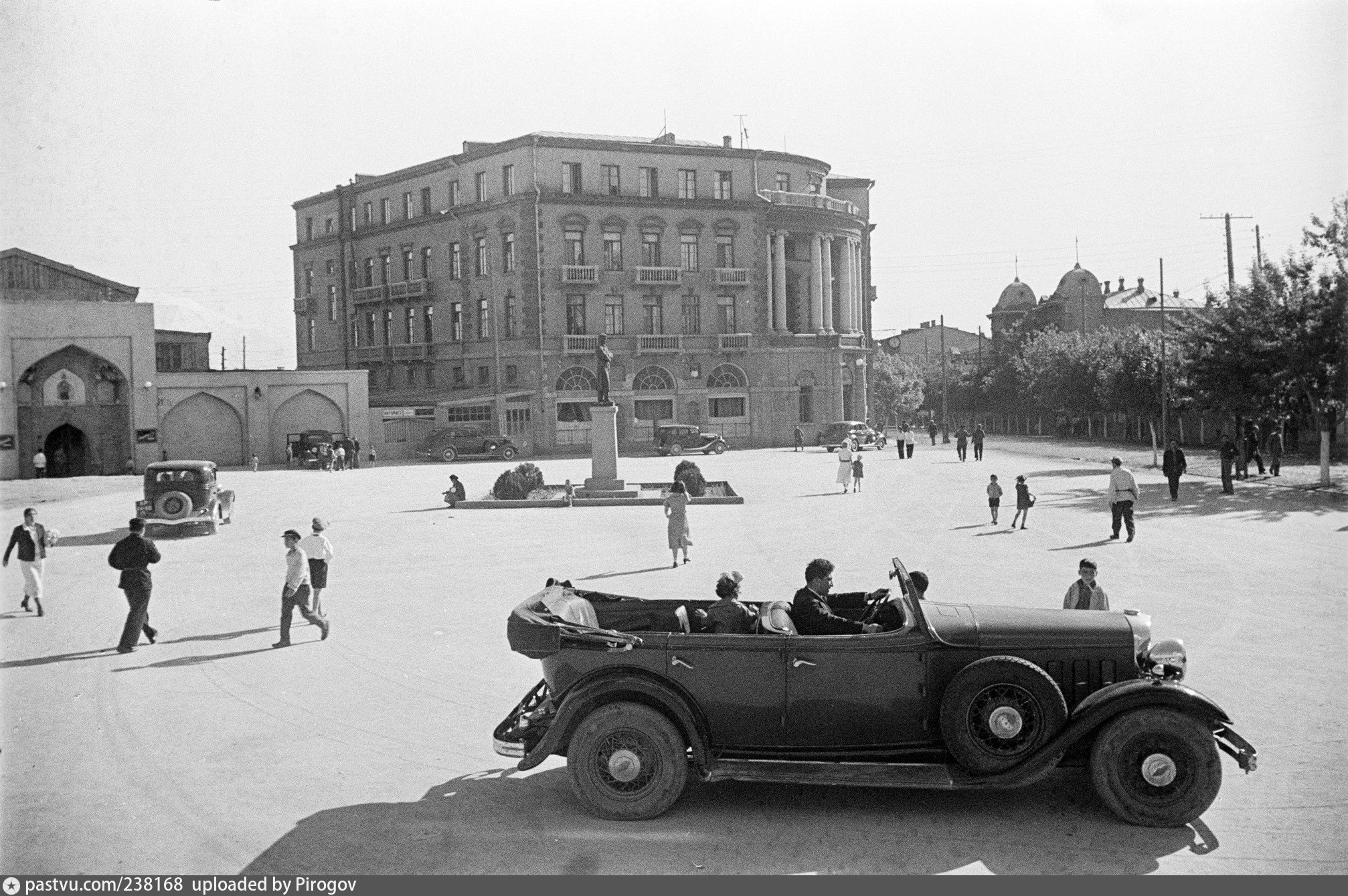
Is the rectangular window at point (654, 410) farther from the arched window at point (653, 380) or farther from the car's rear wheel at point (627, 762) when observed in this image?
the car's rear wheel at point (627, 762)

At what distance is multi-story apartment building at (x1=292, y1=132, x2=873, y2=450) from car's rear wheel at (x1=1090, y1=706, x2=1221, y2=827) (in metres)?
52.0

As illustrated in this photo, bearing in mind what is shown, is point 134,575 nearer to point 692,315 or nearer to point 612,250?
point 612,250

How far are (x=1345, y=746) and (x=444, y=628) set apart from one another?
900cm

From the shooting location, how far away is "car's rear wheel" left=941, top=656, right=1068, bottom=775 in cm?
698

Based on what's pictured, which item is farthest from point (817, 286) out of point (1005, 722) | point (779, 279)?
point (1005, 722)

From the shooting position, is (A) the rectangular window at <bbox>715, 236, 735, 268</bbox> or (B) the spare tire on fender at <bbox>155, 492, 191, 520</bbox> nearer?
(B) the spare tire on fender at <bbox>155, 492, 191, 520</bbox>

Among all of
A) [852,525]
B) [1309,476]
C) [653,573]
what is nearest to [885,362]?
[1309,476]

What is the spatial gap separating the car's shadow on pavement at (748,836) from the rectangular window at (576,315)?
174 feet

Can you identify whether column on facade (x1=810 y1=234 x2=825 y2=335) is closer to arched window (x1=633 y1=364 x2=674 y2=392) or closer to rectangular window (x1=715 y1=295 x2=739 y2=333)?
rectangular window (x1=715 y1=295 x2=739 y2=333)

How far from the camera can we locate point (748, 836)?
6.88 m

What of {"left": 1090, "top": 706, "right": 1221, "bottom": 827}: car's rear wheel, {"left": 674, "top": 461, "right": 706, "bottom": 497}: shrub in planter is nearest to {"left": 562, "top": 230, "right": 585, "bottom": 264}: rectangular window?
{"left": 674, "top": 461, "right": 706, "bottom": 497}: shrub in planter

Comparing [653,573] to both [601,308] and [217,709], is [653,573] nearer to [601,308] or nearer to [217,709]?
[217,709]

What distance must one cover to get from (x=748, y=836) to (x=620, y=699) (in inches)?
45.4

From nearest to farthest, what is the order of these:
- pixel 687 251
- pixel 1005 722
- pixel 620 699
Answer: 1. pixel 1005 722
2. pixel 620 699
3. pixel 687 251
